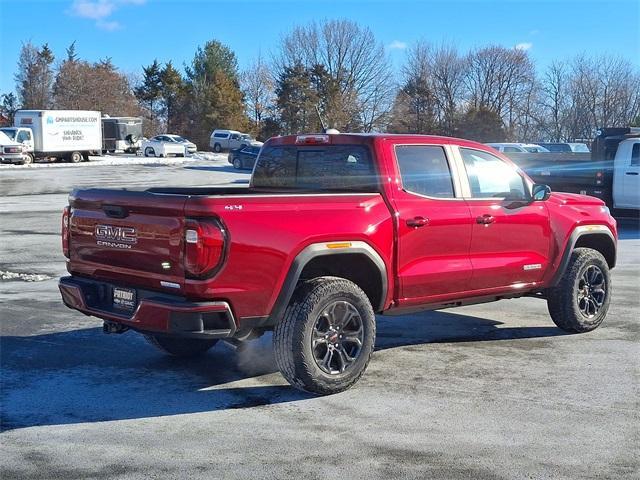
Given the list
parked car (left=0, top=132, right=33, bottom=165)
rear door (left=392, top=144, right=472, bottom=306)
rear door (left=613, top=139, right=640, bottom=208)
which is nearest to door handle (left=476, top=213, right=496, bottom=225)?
rear door (left=392, top=144, right=472, bottom=306)

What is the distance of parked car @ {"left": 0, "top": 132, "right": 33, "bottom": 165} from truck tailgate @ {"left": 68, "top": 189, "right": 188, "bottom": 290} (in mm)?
40333

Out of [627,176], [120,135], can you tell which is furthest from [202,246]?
[120,135]

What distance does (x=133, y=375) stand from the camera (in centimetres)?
613

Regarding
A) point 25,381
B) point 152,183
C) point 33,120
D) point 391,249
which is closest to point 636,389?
point 391,249

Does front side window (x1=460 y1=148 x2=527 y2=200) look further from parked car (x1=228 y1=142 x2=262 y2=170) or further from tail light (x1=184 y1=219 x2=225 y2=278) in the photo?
parked car (x1=228 y1=142 x2=262 y2=170)

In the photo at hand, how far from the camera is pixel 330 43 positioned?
216ft

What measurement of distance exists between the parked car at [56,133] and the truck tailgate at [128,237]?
4260 cm

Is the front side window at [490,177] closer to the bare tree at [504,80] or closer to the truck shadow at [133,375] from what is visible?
the truck shadow at [133,375]

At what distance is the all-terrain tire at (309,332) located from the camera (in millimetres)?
5434

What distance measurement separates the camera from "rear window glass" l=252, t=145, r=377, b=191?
20.4 ft

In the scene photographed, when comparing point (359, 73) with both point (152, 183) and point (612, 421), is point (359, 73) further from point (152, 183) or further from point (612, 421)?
point (612, 421)

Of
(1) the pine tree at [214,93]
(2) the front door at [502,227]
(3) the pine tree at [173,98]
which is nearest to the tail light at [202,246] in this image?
(2) the front door at [502,227]

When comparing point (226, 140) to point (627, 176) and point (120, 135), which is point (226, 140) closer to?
point (120, 135)

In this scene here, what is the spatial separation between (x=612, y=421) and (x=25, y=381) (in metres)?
4.11
